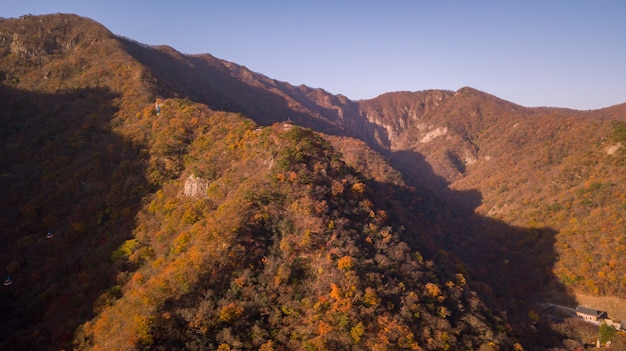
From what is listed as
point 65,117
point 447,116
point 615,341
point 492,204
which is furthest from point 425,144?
point 65,117

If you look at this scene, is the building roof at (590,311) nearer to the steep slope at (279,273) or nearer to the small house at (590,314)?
the small house at (590,314)

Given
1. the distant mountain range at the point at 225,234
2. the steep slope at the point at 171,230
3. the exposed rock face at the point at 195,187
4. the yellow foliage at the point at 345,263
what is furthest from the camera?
the exposed rock face at the point at 195,187

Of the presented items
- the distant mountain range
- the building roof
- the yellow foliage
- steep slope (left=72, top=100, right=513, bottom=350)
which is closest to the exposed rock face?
steep slope (left=72, top=100, right=513, bottom=350)

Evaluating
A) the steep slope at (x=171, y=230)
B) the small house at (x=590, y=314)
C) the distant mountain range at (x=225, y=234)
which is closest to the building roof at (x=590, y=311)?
the small house at (x=590, y=314)

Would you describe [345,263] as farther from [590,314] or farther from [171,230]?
[590,314]

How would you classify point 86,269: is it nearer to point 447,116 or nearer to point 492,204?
point 492,204

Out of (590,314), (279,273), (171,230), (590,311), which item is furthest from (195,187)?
(590,311)
